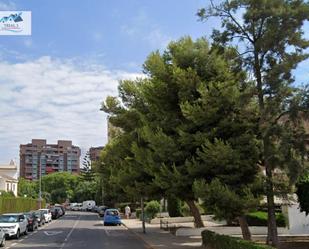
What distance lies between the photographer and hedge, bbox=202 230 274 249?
1617 centimetres

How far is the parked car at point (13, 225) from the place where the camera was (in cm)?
3353

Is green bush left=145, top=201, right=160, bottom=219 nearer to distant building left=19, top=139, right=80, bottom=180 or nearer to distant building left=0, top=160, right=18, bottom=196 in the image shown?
distant building left=0, top=160, right=18, bottom=196

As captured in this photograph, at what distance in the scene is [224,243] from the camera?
19.6 m

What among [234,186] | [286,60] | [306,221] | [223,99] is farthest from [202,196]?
[306,221]

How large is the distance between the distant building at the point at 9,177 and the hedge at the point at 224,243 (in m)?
80.9

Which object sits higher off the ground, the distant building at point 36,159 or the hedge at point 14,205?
the distant building at point 36,159

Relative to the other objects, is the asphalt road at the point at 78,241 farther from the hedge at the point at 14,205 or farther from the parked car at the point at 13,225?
Answer: the hedge at the point at 14,205

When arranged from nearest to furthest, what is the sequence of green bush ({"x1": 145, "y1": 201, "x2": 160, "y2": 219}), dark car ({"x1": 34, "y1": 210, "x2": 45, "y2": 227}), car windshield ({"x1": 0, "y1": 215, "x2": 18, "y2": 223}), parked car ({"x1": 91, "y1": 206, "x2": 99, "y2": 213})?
car windshield ({"x1": 0, "y1": 215, "x2": 18, "y2": 223}) < dark car ({"x1": 34, "y1": 210, "x2": 45, "y2": 227}) < green bush ({"x1": 145, "y1": 201, "x2": 160, "y2": 219}) < parked car ({"x1": 91, "y1": 206, "x2": 99, "y2": 213})

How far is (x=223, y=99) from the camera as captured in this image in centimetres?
2384

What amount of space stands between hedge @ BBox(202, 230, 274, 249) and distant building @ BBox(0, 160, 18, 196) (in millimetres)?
80926

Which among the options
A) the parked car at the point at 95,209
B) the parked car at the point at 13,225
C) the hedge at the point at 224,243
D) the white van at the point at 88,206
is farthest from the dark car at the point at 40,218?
the white van at the point at 88,206

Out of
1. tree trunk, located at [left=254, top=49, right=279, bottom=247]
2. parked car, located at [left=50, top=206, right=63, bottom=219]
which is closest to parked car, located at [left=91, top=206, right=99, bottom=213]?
parked car, located at [left=50, top=206, right=63, bottom=219]

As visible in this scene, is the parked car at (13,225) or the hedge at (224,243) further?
the parked car at (13,225)

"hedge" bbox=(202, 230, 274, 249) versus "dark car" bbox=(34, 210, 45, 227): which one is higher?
"dark car" bbox=(34, 210, 45, 227)
